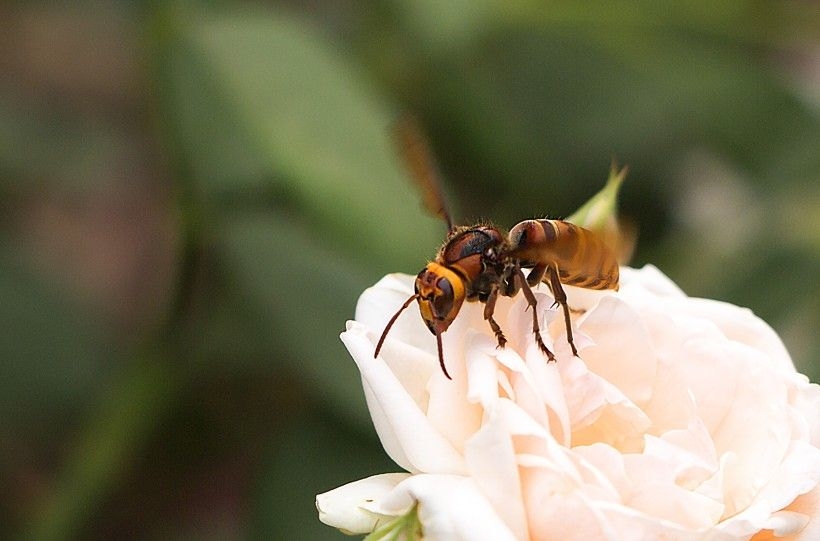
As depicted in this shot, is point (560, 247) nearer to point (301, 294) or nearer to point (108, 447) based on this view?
point (301, 294)

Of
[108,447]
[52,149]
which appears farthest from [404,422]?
[52,149]

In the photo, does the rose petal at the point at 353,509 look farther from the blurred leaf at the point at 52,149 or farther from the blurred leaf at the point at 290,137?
the blurred leaf at the point at 52,149

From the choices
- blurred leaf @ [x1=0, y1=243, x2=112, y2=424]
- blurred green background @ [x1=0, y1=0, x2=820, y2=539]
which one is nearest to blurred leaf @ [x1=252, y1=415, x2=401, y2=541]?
blurred green background @ [x1=0, y1=0, x2=820, y2=539]

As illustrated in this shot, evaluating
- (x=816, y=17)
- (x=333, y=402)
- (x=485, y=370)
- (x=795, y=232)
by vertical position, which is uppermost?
(x=816, y=17)

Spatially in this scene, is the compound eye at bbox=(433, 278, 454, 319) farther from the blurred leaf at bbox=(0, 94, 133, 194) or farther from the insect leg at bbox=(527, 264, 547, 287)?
the blurred leaf at bbox=(0, 94, 133, 194)

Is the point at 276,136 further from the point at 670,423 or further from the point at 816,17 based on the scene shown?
the point at 816,17

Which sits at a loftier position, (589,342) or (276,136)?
(276,136)

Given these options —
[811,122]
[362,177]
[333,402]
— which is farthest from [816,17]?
[333,402]
